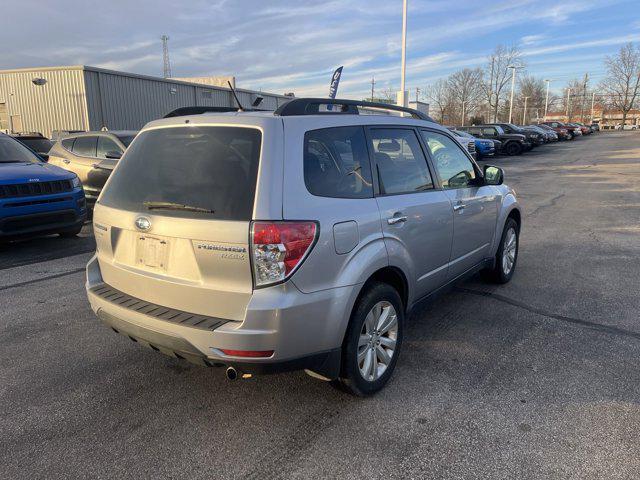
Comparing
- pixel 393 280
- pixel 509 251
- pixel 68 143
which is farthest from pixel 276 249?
pixel 68 143

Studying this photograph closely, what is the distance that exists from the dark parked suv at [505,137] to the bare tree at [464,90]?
1331 inches

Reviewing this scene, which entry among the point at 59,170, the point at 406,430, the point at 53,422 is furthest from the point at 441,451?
the point at 59,170

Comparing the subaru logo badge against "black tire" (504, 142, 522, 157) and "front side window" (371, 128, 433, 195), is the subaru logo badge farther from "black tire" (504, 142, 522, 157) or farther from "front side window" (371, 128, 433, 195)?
"black tire" (504, 142, 522, 157)

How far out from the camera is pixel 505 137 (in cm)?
2930

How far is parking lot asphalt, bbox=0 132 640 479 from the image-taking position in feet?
8.39

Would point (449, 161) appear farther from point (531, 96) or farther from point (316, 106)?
point (531, 96)

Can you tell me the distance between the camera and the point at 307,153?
2.79m

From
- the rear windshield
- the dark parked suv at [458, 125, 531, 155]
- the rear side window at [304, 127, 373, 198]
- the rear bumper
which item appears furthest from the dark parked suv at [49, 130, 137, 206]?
the dark parked suv at [458, 125, 531, 155]

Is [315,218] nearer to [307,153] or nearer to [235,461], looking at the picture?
[307,153]

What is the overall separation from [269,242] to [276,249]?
5 centimetres

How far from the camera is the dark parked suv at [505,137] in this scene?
28969mm

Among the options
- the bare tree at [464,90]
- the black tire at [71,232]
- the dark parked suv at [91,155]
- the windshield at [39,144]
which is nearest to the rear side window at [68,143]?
the dark parked suv at [91,155]

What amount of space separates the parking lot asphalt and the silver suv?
14.7 inches

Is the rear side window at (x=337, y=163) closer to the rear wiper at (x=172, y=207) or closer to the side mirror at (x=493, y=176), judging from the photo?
the rear wiper at (x=172, y=207)
